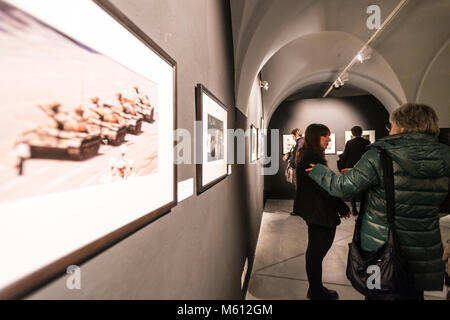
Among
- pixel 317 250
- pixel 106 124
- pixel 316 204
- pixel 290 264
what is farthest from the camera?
pixel 290 264

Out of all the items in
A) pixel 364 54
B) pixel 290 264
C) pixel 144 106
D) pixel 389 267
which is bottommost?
pixel 290 264

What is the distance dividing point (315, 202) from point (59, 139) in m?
2.29

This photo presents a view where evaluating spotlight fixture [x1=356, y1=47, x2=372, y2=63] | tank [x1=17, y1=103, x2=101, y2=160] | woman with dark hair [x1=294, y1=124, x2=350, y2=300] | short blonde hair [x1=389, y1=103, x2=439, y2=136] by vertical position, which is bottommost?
woman with dark hair [x1=294, y1=124, x2=350, y2=300]

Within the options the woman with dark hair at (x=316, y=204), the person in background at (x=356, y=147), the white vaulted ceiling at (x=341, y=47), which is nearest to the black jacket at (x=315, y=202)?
the woman with dark hair at (x=316, y=204)

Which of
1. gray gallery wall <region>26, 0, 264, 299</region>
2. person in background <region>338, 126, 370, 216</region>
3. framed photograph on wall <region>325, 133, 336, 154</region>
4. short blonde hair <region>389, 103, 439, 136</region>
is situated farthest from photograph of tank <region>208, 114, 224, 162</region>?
framed photograph on wall <region>325, 133, 336, 154</region>

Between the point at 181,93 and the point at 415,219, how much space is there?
5.40 feet

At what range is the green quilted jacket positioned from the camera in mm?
1392

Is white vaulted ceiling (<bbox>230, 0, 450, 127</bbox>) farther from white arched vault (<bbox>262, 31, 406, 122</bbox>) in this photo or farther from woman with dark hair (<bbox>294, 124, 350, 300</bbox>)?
woman with dark hair (<bbox>294, 124, 350, 300</bbox>)

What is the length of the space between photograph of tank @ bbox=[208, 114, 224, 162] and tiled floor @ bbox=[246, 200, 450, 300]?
2.18 m

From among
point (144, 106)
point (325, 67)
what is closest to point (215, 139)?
point (144, 106)

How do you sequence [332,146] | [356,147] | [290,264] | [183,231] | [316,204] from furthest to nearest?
[332,146] → [356,147] → [290,264] → [316,204] → [183,231]

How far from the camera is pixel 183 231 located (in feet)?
3.37

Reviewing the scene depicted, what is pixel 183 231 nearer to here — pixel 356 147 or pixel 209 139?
pixel 209 139
